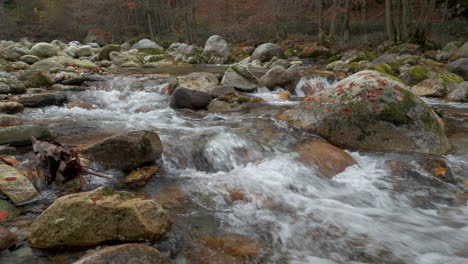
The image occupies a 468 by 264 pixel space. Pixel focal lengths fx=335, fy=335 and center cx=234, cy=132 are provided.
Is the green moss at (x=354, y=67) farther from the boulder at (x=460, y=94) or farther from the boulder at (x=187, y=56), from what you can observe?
the boulder at (x=187, y=56)

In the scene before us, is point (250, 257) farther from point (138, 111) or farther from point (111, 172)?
point (138, 111)

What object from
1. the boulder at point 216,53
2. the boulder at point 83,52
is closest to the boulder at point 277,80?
the boulder at point 216,53

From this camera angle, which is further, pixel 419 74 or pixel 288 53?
pixel 288 53

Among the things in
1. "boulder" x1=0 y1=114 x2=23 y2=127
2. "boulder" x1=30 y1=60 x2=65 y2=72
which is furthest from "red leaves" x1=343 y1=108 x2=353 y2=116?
"boulder" x1=30 y1=60 x2=65 y2=72

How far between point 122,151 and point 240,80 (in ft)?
20.1

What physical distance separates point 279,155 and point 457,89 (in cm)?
658

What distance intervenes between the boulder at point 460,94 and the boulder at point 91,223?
8750 millimetres

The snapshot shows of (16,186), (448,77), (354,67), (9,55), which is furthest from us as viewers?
(9,55)

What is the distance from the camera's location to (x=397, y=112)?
17.3 feet

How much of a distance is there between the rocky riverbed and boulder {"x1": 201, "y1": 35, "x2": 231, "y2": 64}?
11.9 meters

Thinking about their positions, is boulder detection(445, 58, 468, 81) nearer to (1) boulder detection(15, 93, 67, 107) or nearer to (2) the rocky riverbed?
(2) the rocky riverbed

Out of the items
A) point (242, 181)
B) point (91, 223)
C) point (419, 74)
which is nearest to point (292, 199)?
point (242, 181)

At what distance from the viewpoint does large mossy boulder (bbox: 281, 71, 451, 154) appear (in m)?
5.16

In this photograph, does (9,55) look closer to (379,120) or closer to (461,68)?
(379,120)
